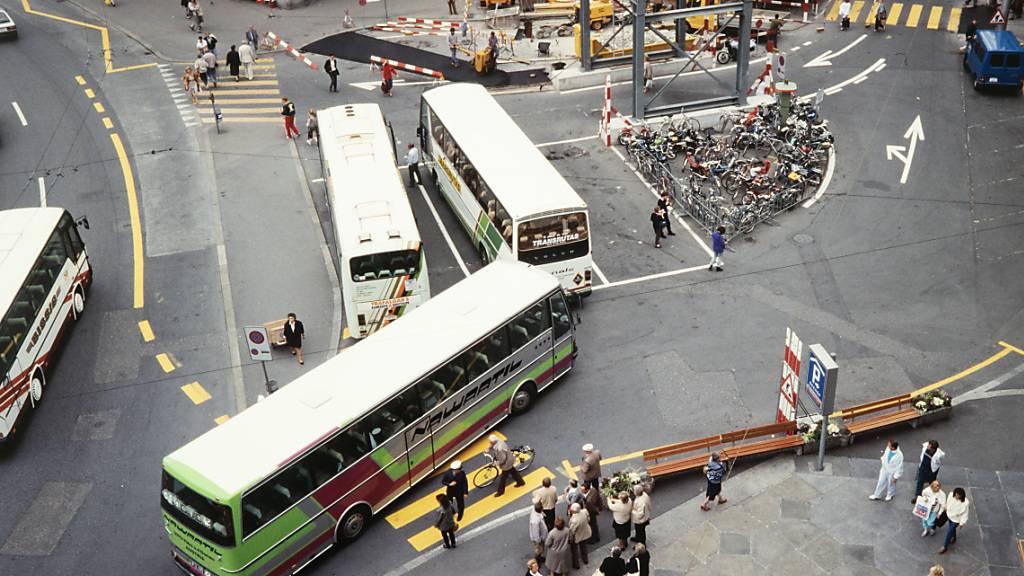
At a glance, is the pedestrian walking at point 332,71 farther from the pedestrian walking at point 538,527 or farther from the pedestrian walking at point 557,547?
the pedestrian walking at point 557,547

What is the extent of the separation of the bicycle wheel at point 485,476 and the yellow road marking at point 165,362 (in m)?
9.53

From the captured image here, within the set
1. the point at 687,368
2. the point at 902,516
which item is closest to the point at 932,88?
the point at 687,368

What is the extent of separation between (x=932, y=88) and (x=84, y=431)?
36523 millimetres

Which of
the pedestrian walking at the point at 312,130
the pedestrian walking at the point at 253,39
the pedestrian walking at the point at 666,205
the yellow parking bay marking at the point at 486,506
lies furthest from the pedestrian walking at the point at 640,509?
the pedestrian walking at the point at 253,39

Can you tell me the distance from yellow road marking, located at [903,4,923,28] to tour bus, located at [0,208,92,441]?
134ft

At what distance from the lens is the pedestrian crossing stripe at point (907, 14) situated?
171 feet

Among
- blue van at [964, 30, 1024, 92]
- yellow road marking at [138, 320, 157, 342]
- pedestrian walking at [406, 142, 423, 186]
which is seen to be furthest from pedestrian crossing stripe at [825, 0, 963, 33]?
yellow road marking at [138, 320, 157, 342]

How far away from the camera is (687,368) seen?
2700cm

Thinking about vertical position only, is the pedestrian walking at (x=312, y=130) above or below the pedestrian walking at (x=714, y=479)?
above

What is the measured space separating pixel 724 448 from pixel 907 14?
1501 inches

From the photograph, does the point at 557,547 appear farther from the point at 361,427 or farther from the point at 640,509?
the point at 361,427

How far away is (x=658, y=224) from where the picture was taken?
32531mm

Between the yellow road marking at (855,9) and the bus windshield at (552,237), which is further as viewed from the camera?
the yellow road marking at (855,9)

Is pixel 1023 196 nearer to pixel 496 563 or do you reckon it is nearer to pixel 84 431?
pixel 496 563
